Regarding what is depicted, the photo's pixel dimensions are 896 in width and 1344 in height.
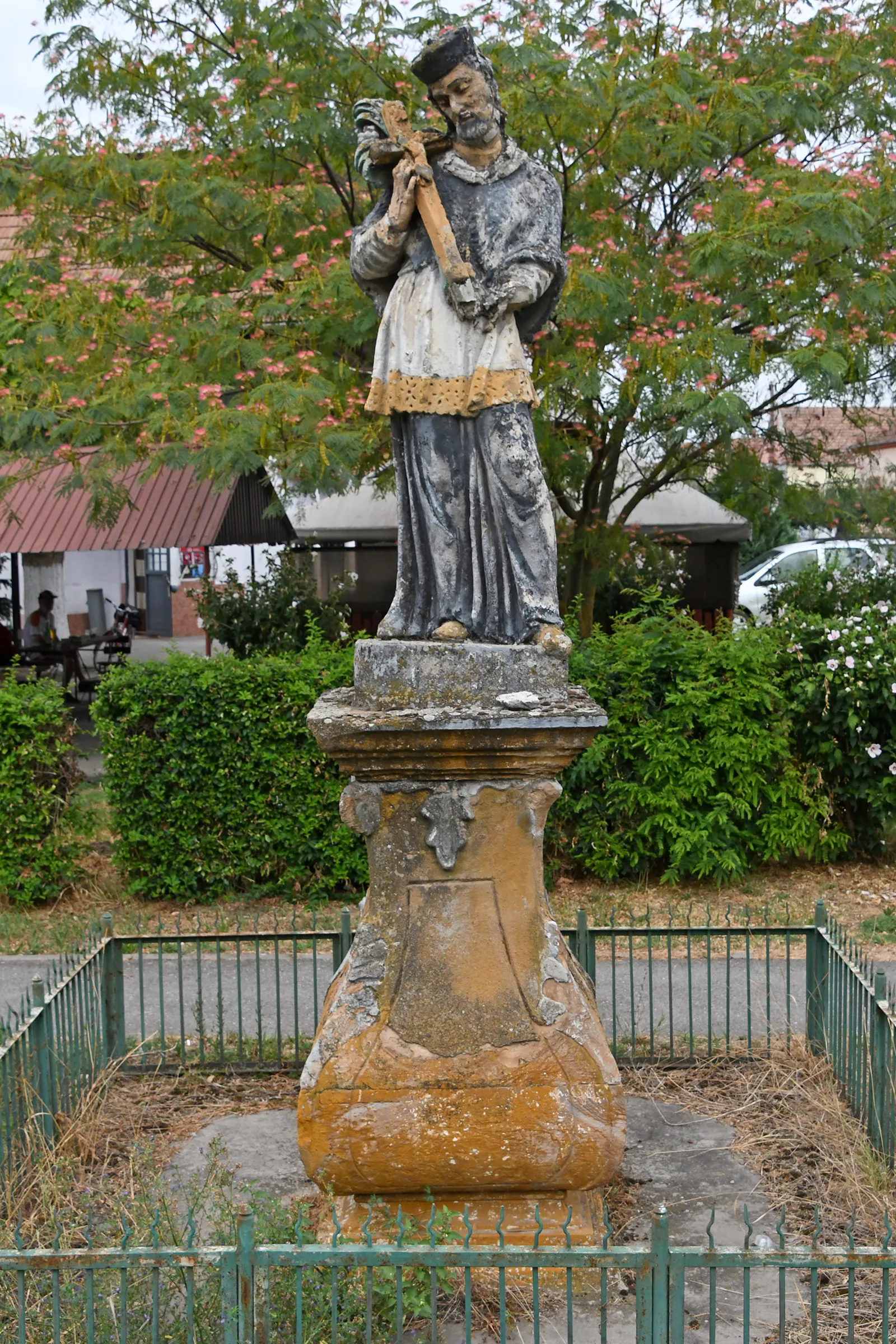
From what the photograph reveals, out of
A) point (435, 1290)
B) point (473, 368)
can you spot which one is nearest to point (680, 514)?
point (473, 368)

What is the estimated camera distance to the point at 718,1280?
15.8 ft

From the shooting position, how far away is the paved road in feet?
24.7

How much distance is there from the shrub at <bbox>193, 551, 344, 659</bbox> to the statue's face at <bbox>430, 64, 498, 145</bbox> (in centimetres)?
872

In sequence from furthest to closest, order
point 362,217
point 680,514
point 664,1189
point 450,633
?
point 680,514
point 362,217
point 664,1189
point 450,633

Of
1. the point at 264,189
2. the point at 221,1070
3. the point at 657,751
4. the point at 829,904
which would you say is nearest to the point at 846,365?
the point at 657,751

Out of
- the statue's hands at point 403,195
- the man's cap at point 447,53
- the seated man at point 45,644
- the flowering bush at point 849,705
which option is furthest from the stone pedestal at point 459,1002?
the seated man at point 45,644

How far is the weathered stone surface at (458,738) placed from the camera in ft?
14.8

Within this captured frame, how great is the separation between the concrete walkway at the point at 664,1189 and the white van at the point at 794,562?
790 cm

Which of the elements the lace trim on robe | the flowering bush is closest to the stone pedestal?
the lace trim on robe

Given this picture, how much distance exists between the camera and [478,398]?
15.7 ft

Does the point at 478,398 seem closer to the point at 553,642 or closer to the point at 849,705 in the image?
the point at 553,642

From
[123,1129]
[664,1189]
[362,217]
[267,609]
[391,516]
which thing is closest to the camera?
[664,1189]

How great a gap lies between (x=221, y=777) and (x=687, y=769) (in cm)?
316

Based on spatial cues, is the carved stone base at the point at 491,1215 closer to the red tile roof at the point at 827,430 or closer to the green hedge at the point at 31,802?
the green hedge at the point at 31,802
